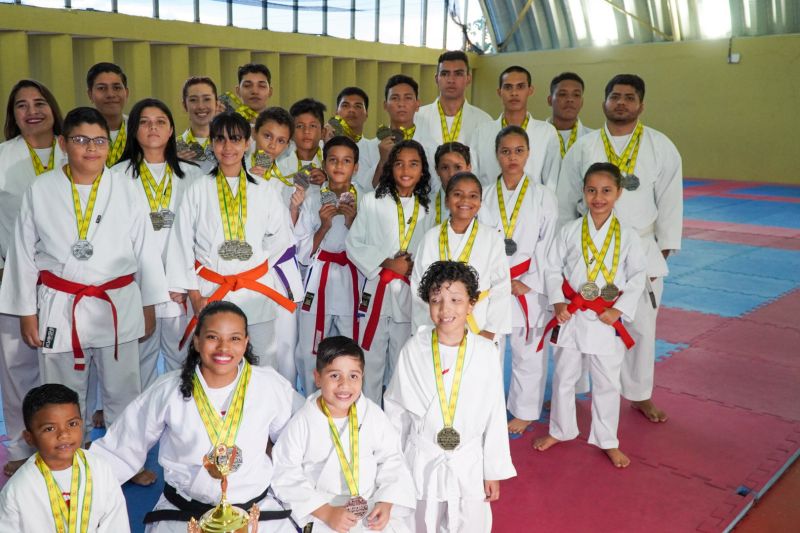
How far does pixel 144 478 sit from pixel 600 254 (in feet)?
9.02

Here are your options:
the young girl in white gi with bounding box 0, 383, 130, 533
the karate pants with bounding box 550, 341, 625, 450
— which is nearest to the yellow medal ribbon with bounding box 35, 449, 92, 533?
the young girl in white gi with bounding box 0, 383, 130, 533

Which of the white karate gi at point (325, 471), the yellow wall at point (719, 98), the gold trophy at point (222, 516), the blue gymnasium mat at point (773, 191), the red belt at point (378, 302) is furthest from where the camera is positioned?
the yellow wall at point (719, 98)

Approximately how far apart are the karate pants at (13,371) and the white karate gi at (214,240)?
969mm

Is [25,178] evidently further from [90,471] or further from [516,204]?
[516,204]

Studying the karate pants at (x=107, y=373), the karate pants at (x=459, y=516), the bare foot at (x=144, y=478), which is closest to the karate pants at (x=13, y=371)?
the karate pants at (x=107, y=373)

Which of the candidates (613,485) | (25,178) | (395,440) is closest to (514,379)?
(613,485)

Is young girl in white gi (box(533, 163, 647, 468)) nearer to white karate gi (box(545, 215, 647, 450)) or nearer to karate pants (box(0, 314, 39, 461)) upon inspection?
white karate gi (box(545, 215, 647, 450))

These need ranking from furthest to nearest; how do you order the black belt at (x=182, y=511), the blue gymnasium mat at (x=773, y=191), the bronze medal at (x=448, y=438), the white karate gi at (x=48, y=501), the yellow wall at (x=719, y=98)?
the yellow wall at (x=719, y=98) → the blue gymnasium mat at (x=773, y=191) → the bronze medal at (x=448, y=438) → the black belt at (x=182, y=511) → the white karate gi at (x=48, y=501)

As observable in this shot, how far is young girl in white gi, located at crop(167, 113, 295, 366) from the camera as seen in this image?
12.2ft

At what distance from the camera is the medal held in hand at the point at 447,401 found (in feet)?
10.1

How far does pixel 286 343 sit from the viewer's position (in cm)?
440

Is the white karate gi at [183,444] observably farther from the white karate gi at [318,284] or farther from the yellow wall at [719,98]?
the yellow wall at [719,98]

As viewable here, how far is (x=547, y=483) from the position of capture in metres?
3.78

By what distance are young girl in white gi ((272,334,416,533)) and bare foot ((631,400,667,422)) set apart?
232 centimetres
